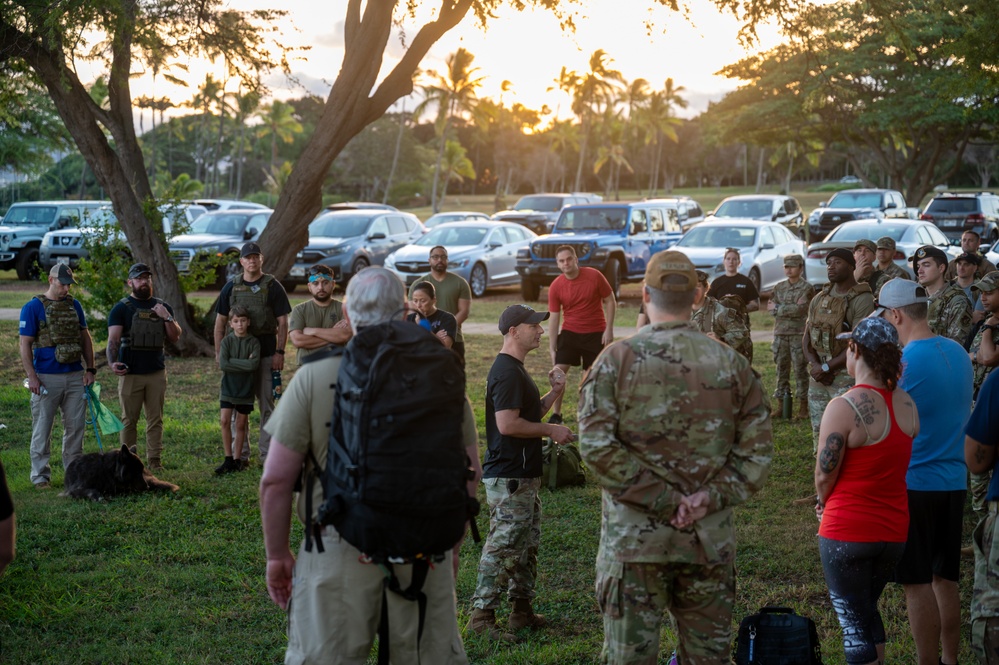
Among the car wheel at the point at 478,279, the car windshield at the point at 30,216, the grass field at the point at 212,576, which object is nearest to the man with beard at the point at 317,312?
the grass field at the point at 212,576

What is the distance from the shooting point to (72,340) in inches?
335

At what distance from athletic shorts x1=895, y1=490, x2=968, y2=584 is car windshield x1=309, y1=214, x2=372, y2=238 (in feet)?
68.3

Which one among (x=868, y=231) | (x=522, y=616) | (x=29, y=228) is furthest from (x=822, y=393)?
(x=29, y=228)

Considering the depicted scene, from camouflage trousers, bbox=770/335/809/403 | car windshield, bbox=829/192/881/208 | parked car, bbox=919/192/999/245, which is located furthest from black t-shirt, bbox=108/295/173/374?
car windshield, bbox=829/192/881/208

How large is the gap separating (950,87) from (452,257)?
582 inches

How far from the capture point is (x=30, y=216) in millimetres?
27703

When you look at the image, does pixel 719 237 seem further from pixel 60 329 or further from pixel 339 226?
pixel 60 329

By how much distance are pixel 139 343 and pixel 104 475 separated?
1260 mm

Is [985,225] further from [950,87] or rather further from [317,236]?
[950,87]

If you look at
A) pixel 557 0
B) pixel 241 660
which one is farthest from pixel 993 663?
pixel 557 0

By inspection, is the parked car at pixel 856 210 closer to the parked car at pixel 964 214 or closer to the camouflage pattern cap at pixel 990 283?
the parked car at pixel 964 214

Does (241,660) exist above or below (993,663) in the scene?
below

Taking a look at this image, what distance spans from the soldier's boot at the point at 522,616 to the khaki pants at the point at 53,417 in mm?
4608

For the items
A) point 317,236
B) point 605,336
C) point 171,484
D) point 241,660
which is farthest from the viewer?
point 317,236
